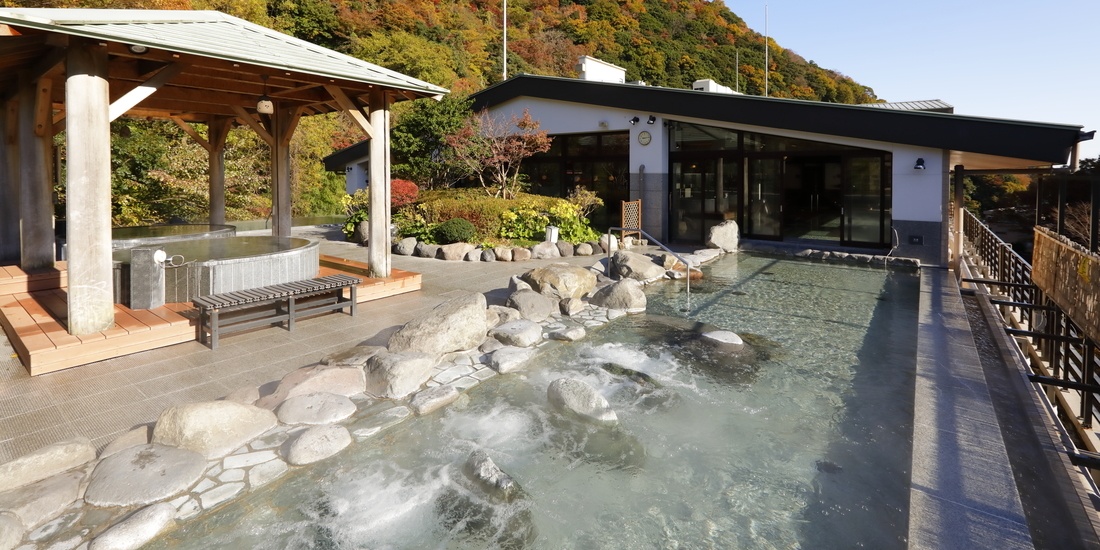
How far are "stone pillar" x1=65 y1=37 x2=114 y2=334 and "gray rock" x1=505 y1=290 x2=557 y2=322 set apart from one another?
4044 mm

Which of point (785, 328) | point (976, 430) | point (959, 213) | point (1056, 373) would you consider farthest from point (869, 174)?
point (976, 430)

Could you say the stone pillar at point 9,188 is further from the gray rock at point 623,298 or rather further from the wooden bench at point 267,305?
the gray rock at point 623,298

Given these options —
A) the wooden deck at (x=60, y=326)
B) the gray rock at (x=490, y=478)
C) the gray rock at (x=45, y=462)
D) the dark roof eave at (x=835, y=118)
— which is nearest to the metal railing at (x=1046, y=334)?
the dark roof eave at (x=835, y=118)

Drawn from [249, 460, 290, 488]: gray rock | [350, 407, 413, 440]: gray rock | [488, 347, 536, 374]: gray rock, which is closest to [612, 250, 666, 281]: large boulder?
[488, 347, 536, 374]: gray rock

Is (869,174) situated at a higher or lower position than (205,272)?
→ higher

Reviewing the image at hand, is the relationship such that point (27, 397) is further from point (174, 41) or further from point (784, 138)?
point (784, 138)

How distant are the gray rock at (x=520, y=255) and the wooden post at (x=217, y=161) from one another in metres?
5.59

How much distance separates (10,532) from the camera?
9.00ft

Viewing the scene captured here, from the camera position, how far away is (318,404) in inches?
166

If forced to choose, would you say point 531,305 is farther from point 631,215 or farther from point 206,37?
point 631,215

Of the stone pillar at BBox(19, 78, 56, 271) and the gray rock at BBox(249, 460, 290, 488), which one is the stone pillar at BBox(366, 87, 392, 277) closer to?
the stone pillar at BBox(19, 78, 56, 271)

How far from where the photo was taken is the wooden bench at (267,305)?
5.54 metres

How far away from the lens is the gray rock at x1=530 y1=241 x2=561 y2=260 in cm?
1184

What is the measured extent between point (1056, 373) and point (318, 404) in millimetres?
6213
